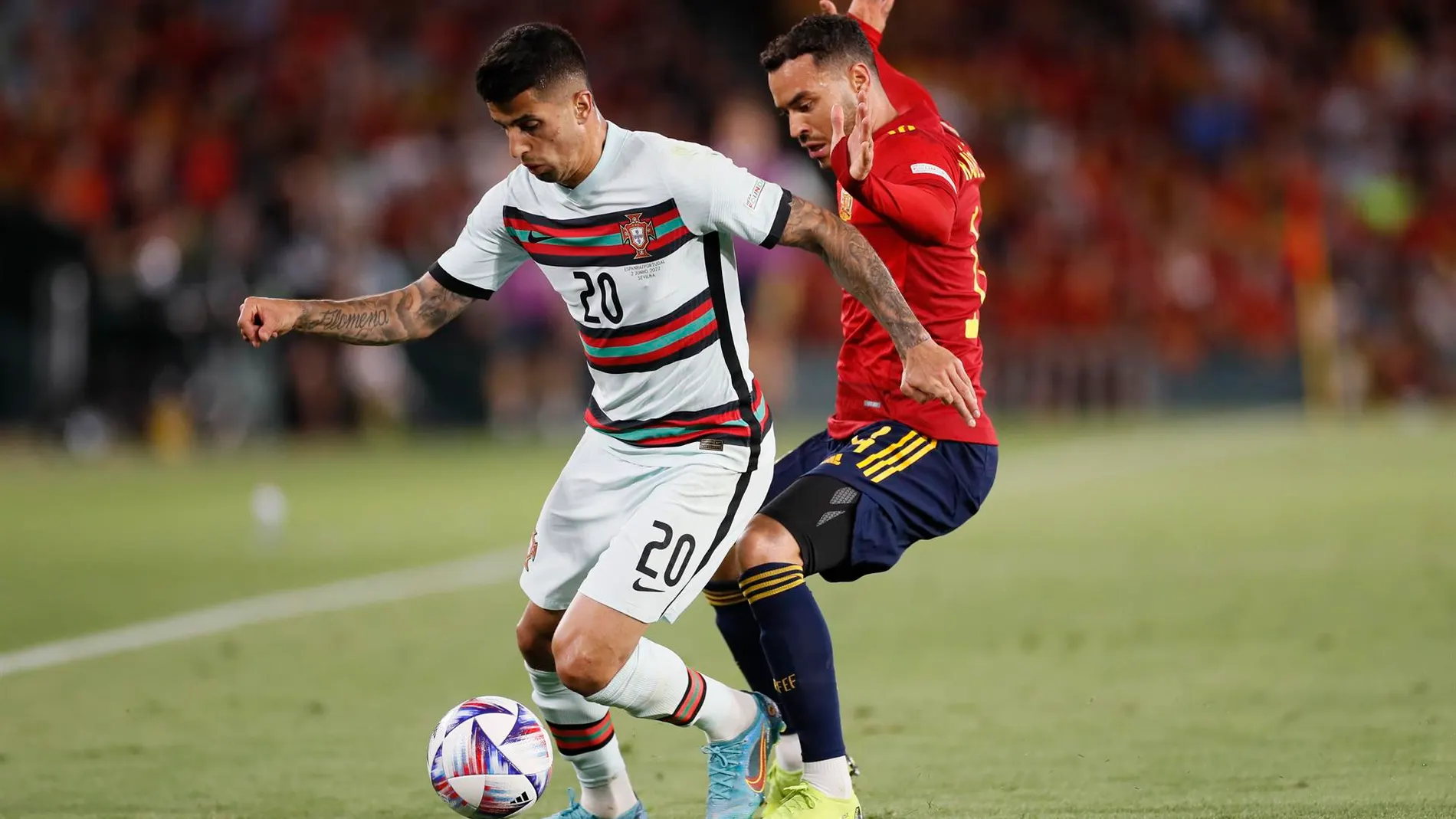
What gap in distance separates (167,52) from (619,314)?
17158mm

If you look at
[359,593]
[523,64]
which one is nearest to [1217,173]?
[359,593]

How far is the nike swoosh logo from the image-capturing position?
16.9 ft

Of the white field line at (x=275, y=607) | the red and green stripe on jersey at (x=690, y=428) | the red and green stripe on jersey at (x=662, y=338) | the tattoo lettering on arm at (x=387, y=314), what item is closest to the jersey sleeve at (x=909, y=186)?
the red and green stripe on jersey at (x=662, y=338)

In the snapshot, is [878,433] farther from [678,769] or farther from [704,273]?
[678,769]

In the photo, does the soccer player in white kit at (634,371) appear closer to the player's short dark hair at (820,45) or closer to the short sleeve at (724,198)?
the short sleeve at (724,198)

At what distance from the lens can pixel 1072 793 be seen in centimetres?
524

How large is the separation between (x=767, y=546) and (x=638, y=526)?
0.36 m

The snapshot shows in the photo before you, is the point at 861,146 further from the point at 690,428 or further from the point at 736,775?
the point at 736,775

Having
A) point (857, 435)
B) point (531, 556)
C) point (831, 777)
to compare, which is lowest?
point (831, 777)

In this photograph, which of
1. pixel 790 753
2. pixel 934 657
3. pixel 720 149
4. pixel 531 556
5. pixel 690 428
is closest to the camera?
pixel 690 428

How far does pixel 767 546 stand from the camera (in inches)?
197

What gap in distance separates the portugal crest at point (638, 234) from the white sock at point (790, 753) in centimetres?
149

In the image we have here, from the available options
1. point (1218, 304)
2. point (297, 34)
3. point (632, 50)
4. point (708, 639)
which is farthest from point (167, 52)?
point (708, 639)

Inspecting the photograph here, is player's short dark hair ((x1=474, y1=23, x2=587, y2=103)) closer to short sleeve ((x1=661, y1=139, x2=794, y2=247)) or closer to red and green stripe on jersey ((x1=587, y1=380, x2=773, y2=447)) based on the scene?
short sleeve ((x1=661, y1=139, x2=794, y2=247))
